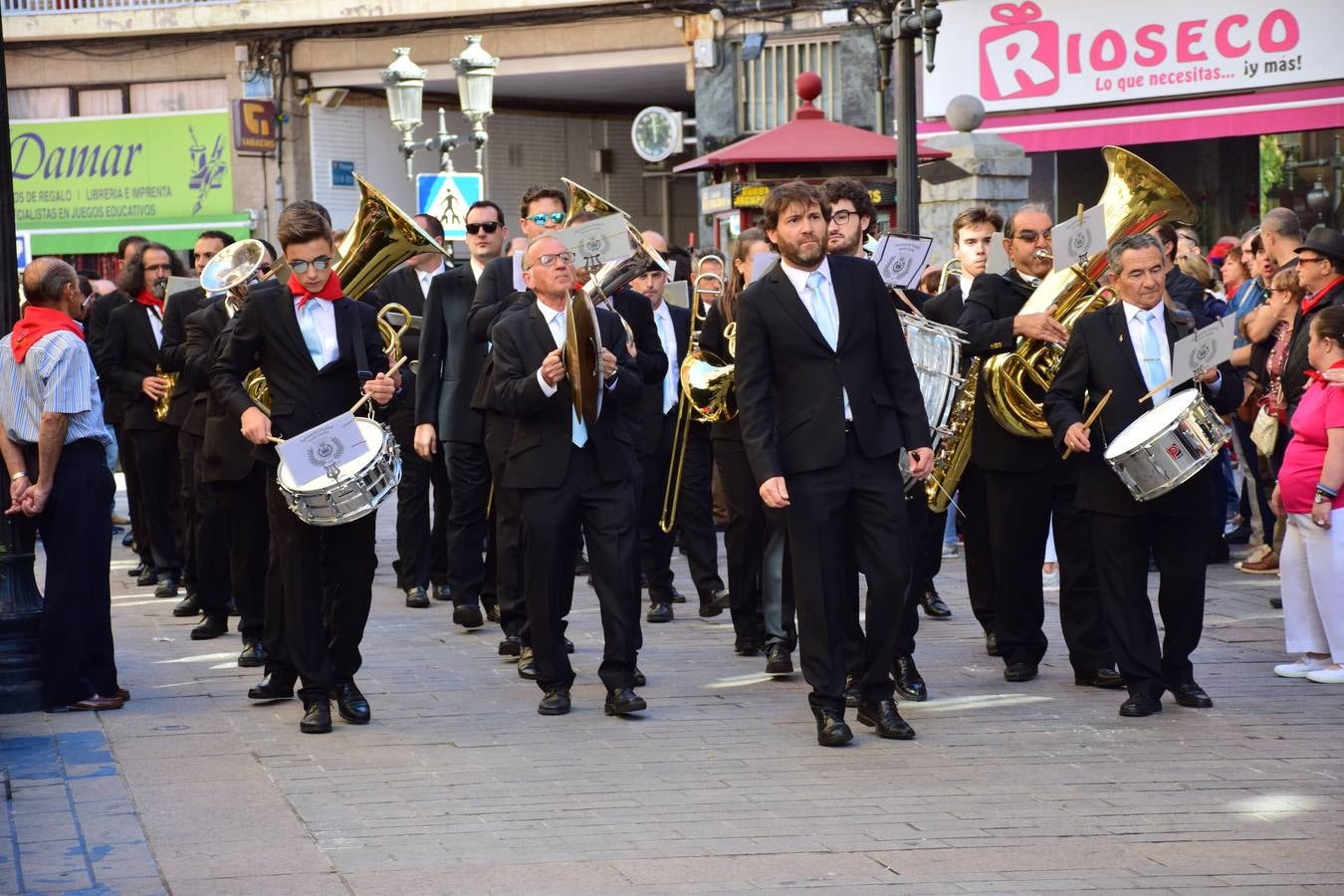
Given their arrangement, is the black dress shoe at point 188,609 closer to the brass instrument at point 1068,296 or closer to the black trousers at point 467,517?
the black trousers at point 467,517

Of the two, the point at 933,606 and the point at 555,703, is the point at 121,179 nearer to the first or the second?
the point at 933,606

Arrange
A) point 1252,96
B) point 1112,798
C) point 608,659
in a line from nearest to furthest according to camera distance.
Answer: point 1112,798, point 608,659, point 1252,96

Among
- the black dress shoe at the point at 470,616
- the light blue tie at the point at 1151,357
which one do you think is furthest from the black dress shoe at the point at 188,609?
the light blue tie at the point at 1151,357

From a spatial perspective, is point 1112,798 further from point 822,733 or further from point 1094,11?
point 1094,11

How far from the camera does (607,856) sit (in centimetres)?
551

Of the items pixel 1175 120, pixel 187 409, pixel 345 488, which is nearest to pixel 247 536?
pixel 345 488

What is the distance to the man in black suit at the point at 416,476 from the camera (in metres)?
10.7

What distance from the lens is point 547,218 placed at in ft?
29.5

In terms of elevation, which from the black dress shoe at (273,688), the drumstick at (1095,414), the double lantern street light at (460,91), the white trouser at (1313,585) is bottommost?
the black dress shoe at (273,688)

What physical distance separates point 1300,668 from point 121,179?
84.8 feet

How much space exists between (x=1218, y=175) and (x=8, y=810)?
1738 cm

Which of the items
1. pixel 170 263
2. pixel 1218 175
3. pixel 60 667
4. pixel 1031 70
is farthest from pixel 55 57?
pixel 60 667

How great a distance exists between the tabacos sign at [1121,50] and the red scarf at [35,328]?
1519cm

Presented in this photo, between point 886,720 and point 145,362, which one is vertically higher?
point 145,362
